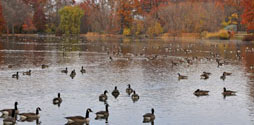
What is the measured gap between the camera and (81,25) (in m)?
125

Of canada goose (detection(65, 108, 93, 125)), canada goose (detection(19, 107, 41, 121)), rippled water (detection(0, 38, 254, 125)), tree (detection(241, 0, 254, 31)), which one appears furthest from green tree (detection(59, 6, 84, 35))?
canada goose (detection(65, 108, 93, 125))

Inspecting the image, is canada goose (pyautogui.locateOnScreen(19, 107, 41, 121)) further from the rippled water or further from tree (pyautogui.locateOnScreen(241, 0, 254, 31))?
tree (pyautogui.locateOnScreen(241, 0, 254, 31))

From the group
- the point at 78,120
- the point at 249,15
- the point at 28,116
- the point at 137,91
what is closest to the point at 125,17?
the point at 249,15

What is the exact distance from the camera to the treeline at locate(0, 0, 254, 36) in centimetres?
10000

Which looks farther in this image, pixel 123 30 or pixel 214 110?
pixel 123 30

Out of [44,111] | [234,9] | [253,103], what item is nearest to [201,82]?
[253,103]

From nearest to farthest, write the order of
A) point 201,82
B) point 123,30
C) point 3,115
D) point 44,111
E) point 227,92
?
point 3,115
point 44,111
point 227,92
point 201,82
point 123,30

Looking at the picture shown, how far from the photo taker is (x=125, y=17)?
396 feet

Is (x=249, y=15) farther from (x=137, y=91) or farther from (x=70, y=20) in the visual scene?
(x=137, y=91)

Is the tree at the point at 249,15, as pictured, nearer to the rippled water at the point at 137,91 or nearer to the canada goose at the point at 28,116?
the rippled water at the point at 137,91

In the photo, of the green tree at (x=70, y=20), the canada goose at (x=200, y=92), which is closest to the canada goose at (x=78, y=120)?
the canada goose at (x=200, y=92)

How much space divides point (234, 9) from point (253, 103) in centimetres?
9477

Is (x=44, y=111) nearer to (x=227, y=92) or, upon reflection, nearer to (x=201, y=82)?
(x=227, y=92)

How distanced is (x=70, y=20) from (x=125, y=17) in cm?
1542
